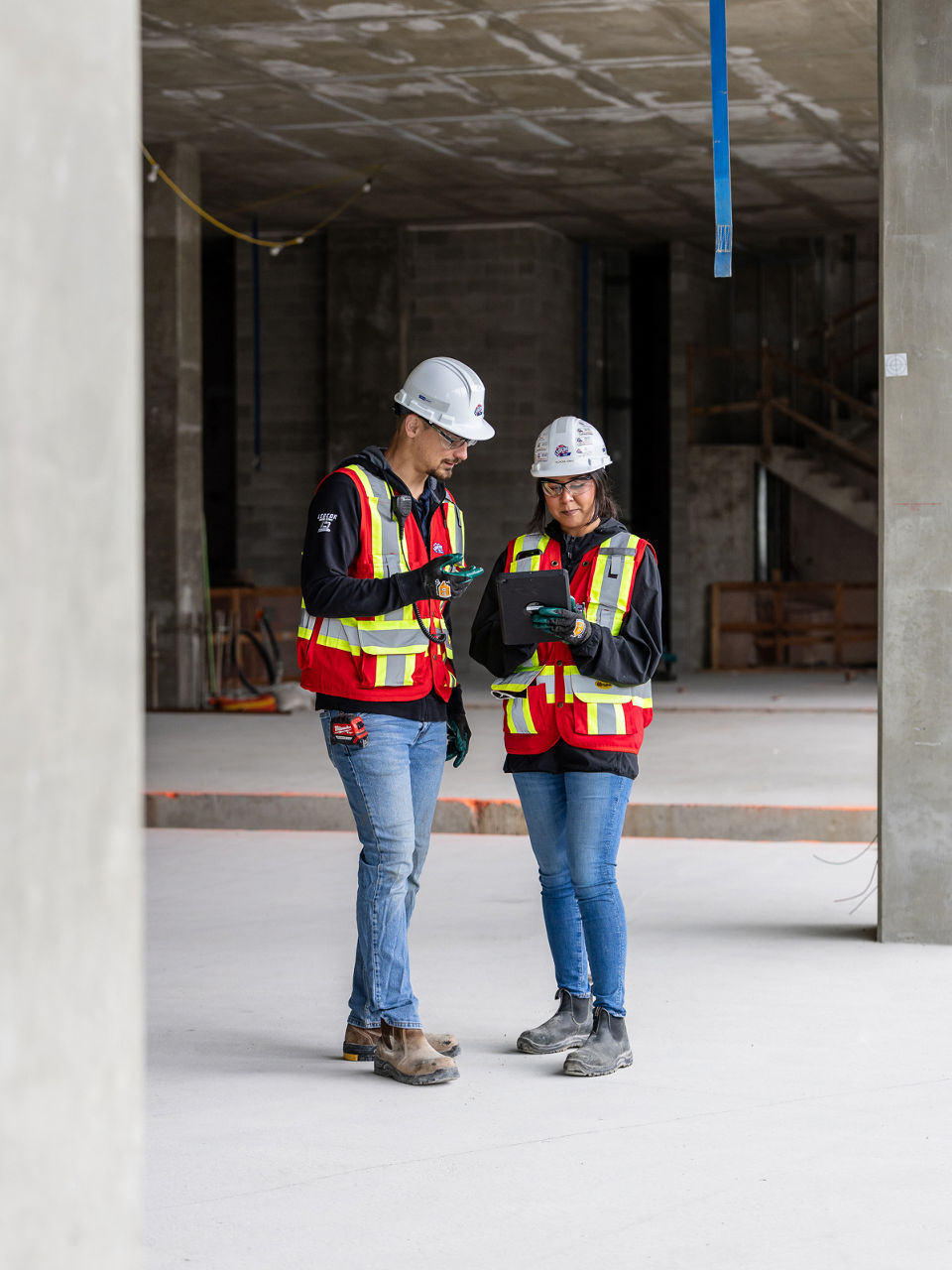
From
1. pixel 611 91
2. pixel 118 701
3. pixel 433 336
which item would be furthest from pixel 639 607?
pixel 433 336

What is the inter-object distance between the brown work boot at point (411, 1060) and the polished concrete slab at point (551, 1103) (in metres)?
0.06

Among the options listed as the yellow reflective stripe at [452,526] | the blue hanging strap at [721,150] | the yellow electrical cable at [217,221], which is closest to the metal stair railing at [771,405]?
the yellow electrical cable at [217,221]

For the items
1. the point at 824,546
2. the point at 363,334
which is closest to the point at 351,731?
the point at 363,334

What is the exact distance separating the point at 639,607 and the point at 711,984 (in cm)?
184

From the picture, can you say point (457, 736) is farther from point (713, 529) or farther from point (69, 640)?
point (713, 529)

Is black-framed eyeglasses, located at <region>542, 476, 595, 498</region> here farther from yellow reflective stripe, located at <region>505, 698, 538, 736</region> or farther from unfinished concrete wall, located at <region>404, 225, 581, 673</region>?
unfinished concrete wall, located at <region>404, 225, 581, 673</region>

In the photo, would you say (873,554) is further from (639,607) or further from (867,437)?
(639,607)

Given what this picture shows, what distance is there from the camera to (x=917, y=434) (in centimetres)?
692

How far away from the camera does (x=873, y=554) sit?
83.5 feet

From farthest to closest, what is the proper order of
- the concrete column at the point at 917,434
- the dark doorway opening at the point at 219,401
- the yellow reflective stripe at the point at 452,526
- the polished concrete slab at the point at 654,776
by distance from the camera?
the dark doorway opening at the point at 219,401 → the polished concrete slab at the point at 654,776 → the concrete column at the point at 917,434 → the yellow reflective stripe at the point at 452,526

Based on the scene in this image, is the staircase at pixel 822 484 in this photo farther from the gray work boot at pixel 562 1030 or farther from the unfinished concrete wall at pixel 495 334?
the gray work boot at pixel 562 1030

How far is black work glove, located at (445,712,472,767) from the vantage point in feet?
18.1

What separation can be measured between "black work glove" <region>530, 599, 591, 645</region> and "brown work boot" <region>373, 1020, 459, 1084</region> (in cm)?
129

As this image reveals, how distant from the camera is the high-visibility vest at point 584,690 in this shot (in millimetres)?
5281
